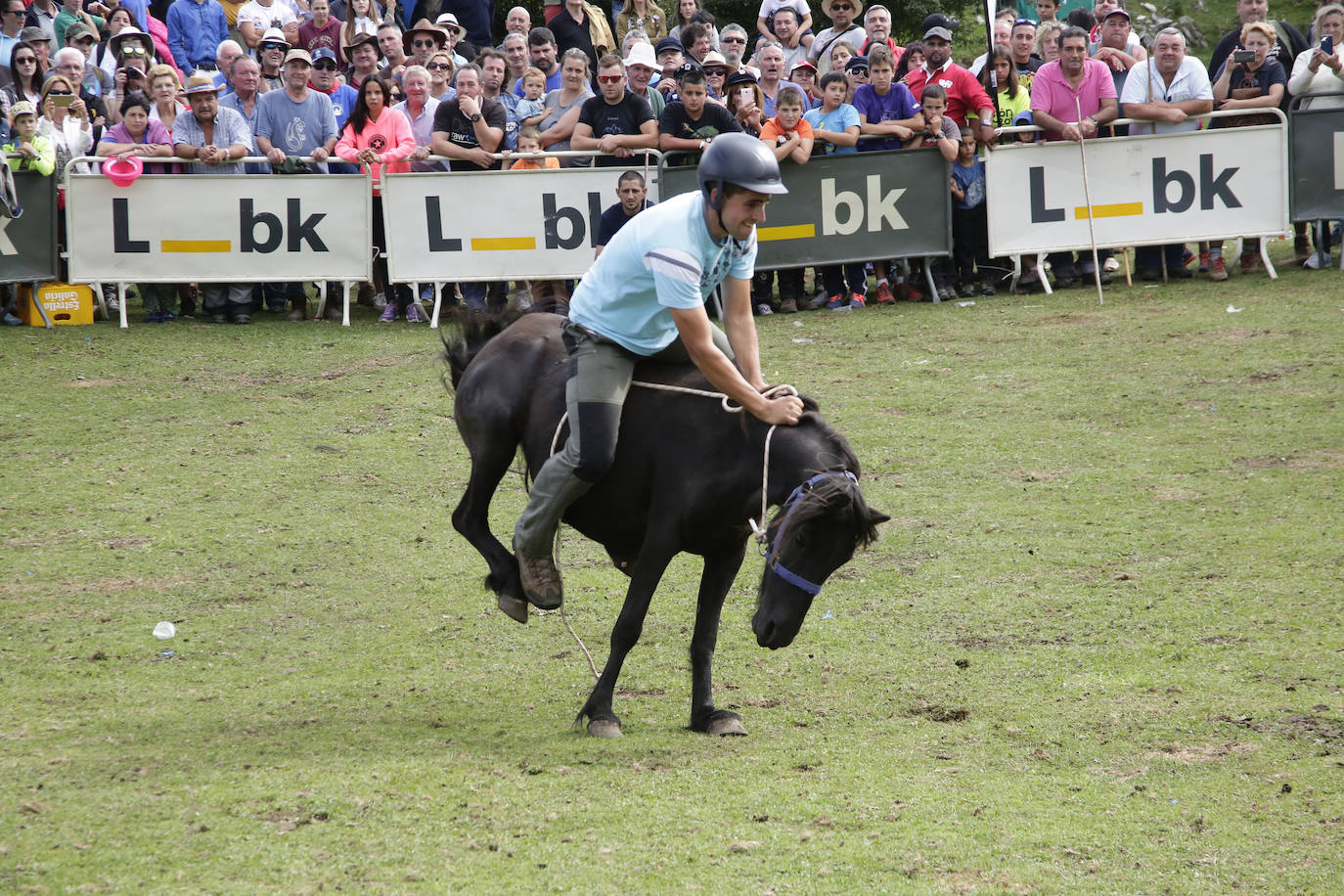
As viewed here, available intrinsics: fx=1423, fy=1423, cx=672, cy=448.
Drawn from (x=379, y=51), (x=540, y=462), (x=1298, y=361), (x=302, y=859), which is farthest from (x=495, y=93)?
(x=302, y=859)

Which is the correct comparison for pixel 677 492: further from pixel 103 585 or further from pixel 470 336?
pixel 103 585

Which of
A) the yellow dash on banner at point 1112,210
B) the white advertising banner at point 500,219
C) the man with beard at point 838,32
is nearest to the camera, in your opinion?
the white advertising banner at point 500,219

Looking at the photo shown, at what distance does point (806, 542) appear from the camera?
18.0 feet

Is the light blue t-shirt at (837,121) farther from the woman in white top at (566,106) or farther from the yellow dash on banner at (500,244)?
the yellow dash on banner at (500,244)

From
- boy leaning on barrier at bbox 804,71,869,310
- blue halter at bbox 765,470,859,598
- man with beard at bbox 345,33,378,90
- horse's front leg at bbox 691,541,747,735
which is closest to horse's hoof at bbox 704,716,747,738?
horse's front leg at bbox 691,541,747,735

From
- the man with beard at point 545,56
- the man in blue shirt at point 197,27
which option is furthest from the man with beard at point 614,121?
the man in blue shirt at point 197,27

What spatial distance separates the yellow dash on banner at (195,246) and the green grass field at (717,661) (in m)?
2.65

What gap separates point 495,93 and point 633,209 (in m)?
3.59

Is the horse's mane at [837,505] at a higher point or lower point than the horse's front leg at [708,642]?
higher

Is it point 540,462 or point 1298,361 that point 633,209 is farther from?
point 540,462

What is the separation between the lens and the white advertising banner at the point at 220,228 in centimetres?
1428

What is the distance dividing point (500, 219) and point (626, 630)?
30.0 feet

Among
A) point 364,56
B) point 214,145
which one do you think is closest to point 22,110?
point 214,145

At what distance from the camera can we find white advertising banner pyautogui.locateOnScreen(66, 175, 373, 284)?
14281mm
